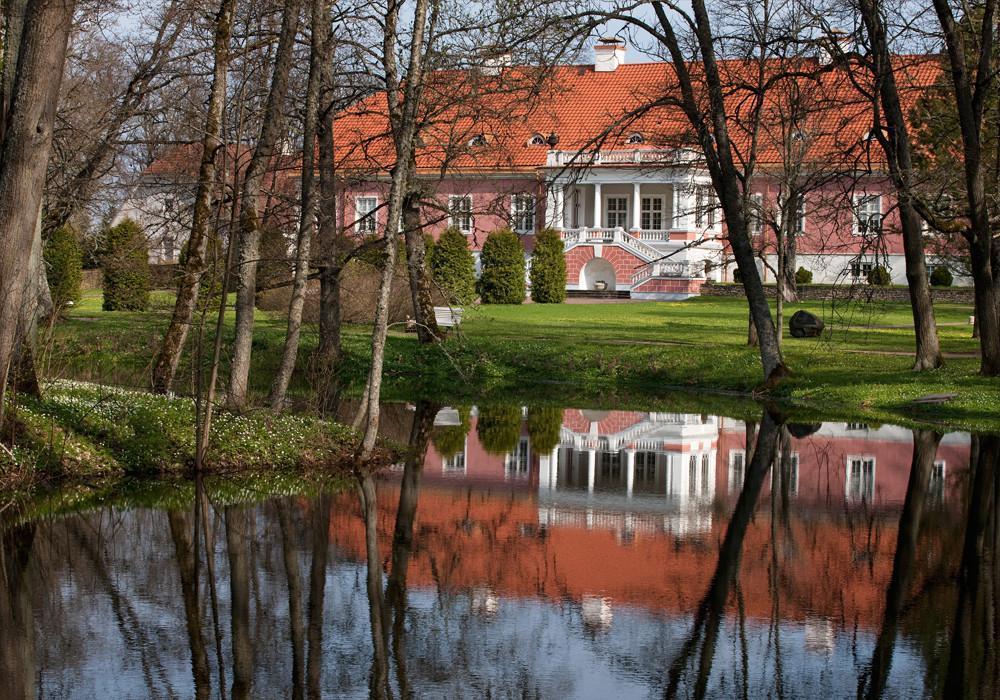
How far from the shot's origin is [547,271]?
160ft

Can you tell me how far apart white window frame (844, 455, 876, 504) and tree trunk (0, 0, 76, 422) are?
8.51 m

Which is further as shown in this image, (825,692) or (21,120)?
(21,120)

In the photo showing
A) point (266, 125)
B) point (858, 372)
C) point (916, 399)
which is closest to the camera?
point (266, 125)

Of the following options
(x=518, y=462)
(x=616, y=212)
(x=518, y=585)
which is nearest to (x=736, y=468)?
(x=518, y=462)

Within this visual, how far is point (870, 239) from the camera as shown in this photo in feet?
69.9

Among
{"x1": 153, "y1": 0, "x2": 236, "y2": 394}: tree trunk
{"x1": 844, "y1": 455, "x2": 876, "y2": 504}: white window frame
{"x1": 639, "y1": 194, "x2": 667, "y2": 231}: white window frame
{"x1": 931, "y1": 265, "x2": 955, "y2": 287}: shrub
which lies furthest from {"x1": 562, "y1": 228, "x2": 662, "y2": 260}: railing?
{"x1": 844, "y1": 455, "x2": 876, "y2": 504}: white window frame

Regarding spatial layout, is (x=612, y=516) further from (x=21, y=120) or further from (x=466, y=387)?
(x=466, y=387)

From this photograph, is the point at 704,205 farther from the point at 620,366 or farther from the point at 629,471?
the point at 629,471

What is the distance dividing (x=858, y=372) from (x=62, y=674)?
61.2ft

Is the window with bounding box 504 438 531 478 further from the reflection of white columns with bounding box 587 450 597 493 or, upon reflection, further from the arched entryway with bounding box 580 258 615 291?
the arched entryway with bounding box 580 258 615 291

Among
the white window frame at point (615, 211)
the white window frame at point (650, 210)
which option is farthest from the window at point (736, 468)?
the white window frame at point (615, 211)

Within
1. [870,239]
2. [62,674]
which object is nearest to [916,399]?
[870,239]

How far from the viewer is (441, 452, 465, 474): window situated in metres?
15.2

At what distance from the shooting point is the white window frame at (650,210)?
60844 mm
